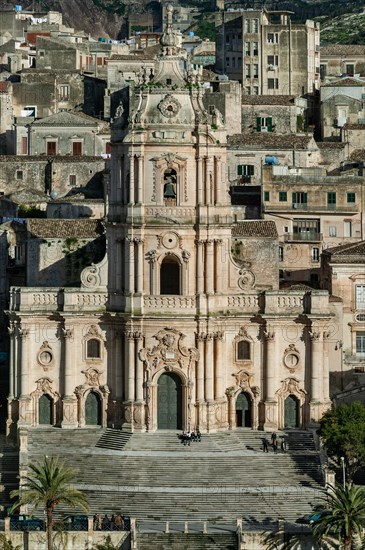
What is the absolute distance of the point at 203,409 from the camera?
4498 inches

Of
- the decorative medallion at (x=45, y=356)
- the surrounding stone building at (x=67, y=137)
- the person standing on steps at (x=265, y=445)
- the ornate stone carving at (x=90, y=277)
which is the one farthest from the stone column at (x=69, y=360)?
the surrounding stone building at (x=67, y=137)

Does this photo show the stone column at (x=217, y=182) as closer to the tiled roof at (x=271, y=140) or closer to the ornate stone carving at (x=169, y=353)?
the ornate stone carving at (x=169, y=353)

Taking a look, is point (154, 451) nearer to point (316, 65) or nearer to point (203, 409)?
Result: point (203, 409)

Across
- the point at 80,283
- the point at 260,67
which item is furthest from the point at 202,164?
the point at 260,67

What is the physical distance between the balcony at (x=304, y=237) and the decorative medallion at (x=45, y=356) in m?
19.7

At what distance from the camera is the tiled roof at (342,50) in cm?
17841

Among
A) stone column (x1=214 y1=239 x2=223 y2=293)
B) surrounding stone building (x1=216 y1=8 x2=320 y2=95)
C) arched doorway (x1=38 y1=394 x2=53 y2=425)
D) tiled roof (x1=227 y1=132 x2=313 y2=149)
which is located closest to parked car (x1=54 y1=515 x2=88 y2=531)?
arched doorway (x1=38 y1=394 x2=53 y2=425)

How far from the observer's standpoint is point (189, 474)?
10944 cm

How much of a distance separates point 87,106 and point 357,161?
2436 cm

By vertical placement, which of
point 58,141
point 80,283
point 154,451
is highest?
point 58,141

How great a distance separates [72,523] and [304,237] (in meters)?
31.7

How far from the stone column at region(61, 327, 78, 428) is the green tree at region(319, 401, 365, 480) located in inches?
429

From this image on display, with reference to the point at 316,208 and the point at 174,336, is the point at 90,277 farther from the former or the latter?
the point at 316,208


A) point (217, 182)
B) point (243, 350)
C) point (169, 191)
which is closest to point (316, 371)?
point (243, 350)
